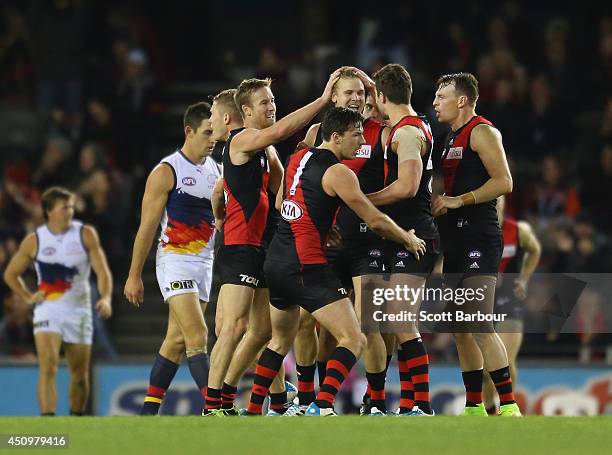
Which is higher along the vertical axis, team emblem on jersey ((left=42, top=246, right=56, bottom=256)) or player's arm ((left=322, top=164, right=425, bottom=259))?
team emblem on jersey ((left=42, top=246, right=56, bottom=256))

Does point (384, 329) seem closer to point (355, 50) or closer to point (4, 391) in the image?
point (4, 391)

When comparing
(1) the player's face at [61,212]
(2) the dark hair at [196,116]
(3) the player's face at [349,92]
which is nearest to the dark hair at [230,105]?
(2) the dark hair at [196,116]

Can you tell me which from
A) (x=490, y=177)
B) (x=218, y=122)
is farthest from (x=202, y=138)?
(x=490, y=177)

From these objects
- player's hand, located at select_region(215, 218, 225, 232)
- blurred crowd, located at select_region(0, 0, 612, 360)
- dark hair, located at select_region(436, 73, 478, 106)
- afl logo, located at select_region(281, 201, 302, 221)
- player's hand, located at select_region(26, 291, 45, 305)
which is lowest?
player's hand, located at select_region(26, 291, 45, 305)

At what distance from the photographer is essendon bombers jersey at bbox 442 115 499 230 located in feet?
36.3

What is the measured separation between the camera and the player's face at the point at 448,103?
1112 cm

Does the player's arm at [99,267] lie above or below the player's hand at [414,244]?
above

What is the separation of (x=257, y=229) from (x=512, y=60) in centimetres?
931

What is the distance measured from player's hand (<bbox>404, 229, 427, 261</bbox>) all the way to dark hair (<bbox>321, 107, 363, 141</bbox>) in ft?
2.94

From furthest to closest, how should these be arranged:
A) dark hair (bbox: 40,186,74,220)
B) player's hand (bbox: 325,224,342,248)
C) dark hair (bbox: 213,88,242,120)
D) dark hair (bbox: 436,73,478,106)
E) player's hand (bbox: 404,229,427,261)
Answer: dark hair (bbox: 40,186,74,220)
dark hair (bbox: 213,88,242,120)
dark hair (bbox: 436,73,478,106)
player's hand (bbox: 325,224,342,248)
player's hand (bbox: 404,229,427,261)

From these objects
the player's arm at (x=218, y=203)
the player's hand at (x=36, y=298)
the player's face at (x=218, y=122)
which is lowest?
the player's hand at (x=36, y=298)

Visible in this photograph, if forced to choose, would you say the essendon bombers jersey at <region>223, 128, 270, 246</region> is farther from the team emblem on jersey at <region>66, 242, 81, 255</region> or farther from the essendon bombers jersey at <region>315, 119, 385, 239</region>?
the team emblem on jersey at <region>66, 242, 81, 255</region>

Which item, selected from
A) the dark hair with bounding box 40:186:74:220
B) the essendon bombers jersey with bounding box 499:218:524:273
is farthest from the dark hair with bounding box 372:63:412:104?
the dark hair with bounding box 40:186:74:220

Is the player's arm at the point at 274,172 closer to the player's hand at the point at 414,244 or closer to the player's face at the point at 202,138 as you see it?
the player's face at the point at 202,138
